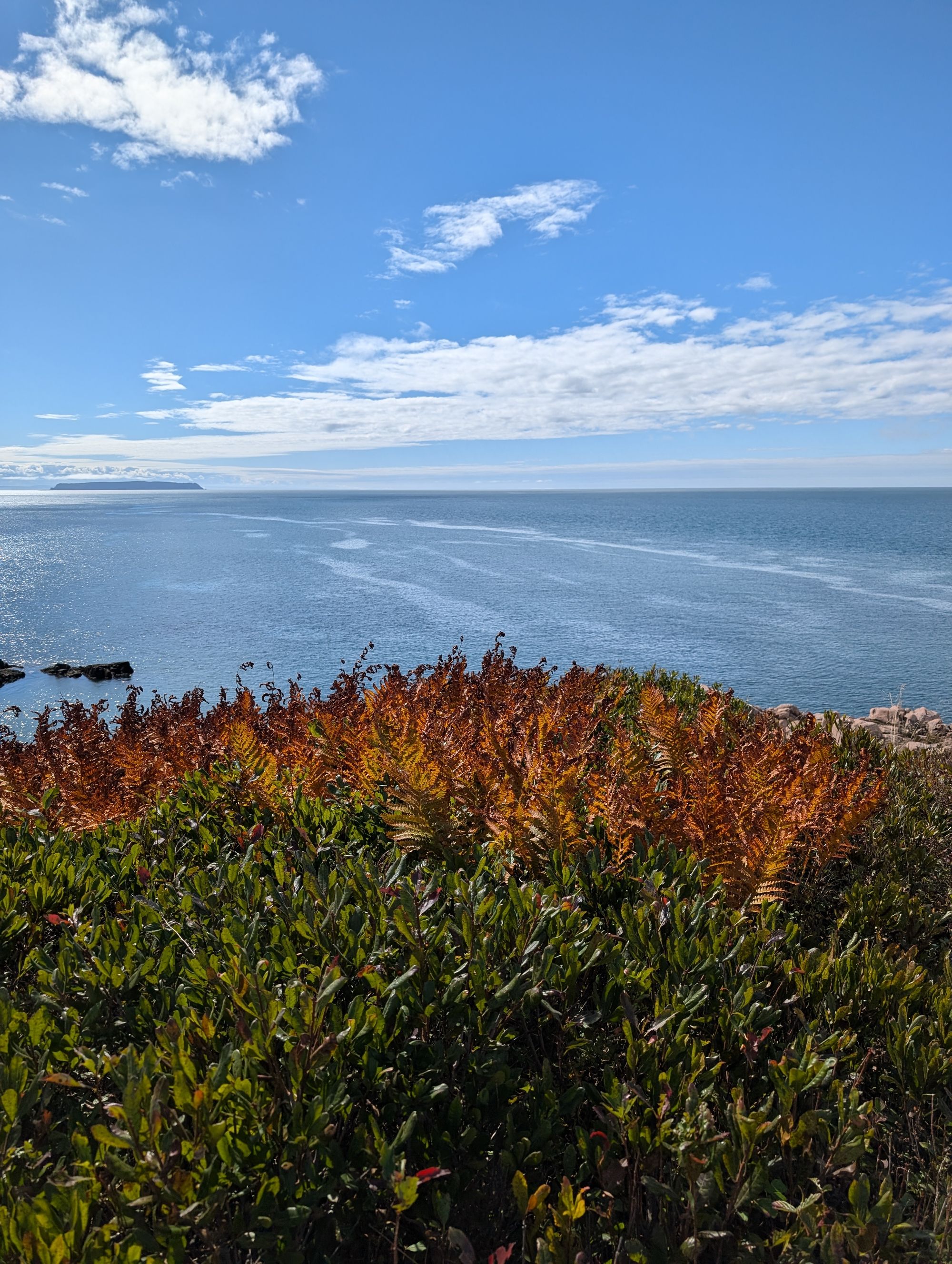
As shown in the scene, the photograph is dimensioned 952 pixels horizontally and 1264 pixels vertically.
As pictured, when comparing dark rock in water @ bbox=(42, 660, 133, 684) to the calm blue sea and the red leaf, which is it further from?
the red leaf

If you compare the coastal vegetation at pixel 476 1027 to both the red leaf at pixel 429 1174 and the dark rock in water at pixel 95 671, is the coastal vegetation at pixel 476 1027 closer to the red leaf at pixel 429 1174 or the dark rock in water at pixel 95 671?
the red leaf at pixel 429 1174

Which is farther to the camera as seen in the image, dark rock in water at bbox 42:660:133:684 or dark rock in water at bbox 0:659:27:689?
dark rock in water at bbox 42:660:133:684

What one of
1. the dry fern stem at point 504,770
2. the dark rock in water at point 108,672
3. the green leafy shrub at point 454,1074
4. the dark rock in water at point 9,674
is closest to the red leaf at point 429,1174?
the green leafy shrub at point 454,1074

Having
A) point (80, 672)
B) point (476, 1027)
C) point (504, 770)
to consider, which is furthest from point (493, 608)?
point (476, 1027)

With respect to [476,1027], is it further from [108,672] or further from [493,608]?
[493,608]

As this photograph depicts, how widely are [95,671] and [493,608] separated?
69.9ft

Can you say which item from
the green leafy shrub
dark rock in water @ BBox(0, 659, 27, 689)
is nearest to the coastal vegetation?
the green leafy shrub

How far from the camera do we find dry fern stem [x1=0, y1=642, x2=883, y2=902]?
4.16m

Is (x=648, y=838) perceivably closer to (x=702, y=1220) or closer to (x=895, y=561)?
(x=702, y=1220)

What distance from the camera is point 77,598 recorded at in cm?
4575

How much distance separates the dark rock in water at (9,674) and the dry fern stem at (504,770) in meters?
21.7

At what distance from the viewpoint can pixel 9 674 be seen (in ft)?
86.0

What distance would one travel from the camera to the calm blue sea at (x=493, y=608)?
2683 cm

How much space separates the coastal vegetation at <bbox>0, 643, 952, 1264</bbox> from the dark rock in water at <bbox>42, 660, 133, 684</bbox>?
940 inches
